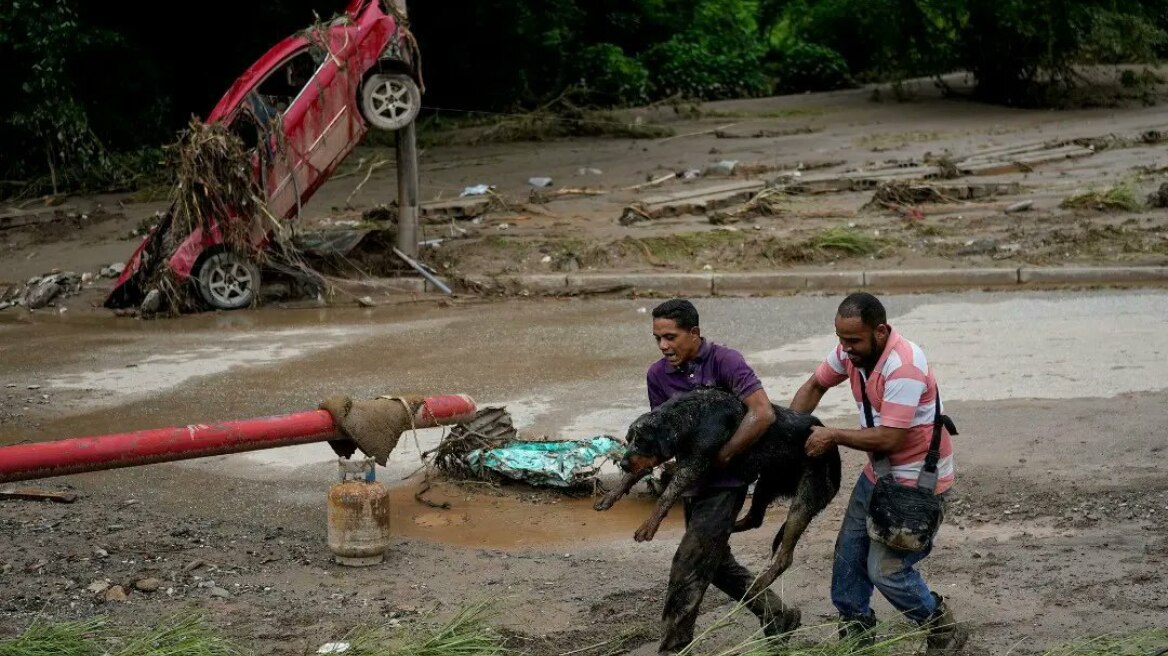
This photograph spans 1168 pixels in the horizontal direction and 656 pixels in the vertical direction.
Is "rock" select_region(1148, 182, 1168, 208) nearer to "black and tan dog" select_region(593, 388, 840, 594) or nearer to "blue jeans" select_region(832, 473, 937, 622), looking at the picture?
"blue jeans" select_region(832, 473, 937, 622)

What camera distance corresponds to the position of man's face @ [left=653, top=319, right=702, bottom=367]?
218 inches

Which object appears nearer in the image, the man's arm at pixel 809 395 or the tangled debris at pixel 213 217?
the man's arm at pixel 809 395

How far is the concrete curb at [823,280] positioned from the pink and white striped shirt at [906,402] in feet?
28.6

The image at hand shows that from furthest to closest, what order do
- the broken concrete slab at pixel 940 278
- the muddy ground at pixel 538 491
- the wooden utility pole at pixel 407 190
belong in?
the wooden utility pole at pixel 407 190, the broken concrete slab at pixel 940 278, the muddy ground at pixel 538 491

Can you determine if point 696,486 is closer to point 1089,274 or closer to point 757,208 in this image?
point 1089,274

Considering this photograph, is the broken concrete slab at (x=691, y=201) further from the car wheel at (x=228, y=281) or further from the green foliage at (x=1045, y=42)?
the green foliage at (x=1045, y=42)

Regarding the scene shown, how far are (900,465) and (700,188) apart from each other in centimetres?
1329

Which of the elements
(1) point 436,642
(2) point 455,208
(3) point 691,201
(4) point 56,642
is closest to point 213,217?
(2) point 455,208

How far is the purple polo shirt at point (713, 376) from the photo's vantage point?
5.53 metres

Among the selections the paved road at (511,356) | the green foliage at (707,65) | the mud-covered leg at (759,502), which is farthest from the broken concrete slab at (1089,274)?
the green foliage at (707,65)

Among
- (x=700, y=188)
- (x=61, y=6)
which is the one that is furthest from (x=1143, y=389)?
(x=61, y=6)

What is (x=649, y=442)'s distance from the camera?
17.3ft

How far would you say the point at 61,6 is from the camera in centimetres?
2009

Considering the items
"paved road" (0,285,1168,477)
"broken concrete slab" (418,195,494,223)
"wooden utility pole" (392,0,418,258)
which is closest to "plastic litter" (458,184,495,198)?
"broken concrete slab" (418,195,494,223)
